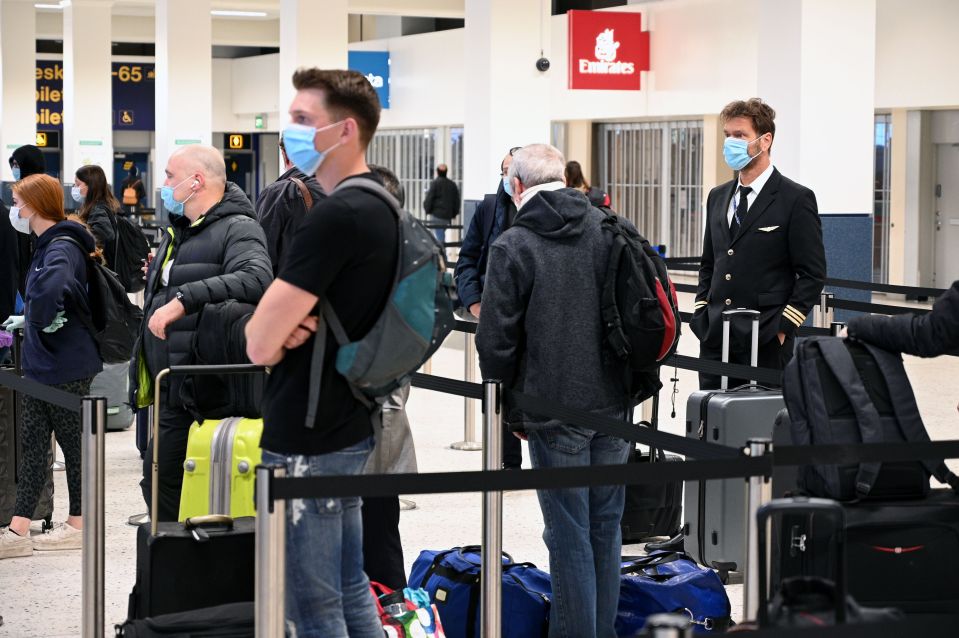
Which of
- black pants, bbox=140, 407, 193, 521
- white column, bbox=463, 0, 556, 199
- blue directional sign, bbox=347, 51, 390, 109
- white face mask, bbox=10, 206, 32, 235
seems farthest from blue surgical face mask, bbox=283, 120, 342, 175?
blue directional sign, bbox=347, 51, 390, 109

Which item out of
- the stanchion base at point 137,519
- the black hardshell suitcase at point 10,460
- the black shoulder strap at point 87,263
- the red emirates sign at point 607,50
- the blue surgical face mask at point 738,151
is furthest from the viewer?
the red emirates sign at point 607,50

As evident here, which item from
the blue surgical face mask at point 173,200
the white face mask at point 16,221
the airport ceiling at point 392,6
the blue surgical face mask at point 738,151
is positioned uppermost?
the airport ceiling at point 392,6

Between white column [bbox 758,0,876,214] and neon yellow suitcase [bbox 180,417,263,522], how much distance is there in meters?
6.55

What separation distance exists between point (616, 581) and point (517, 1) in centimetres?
958

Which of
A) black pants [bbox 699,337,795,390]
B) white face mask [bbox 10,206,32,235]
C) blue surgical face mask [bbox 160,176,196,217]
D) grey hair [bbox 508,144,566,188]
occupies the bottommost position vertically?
Answer: black pants [bbox 699,337,795,390]

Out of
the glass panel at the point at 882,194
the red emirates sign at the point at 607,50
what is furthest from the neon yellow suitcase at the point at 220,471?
the glass panel at the point at 882,194

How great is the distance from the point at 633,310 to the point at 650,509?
5.95ft

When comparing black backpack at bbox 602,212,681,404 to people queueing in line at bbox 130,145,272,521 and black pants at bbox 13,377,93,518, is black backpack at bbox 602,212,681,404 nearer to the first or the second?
people queueing in line at bbox 130,145,272,521

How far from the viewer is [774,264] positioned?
593 centimetres

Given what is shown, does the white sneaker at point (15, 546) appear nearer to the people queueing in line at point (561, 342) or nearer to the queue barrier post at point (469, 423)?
the people queueing in line at point (561, 342)

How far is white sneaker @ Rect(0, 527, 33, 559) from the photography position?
20.2 ft

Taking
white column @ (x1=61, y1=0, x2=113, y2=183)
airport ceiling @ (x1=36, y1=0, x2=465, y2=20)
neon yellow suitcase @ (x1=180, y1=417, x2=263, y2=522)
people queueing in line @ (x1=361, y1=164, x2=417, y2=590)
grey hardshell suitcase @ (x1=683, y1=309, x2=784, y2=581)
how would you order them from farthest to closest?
white column @ (x1=61, y1=0, x2=113, y2=183) < airport ceiling @ (x1=36, y1=0, x2=465, y2=20) < grey hardshell suitcase @ (x1=683, y1=309, x2=784, y2=581) < people queueing in line @ (x1=361, y1=164, x2=417, y2=590) < neon yellow suitcase @ (x1=180, y1=417, x2=263, y2=522)

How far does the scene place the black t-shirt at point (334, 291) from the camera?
3158 mm

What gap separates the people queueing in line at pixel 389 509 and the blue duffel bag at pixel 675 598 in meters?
0.82
